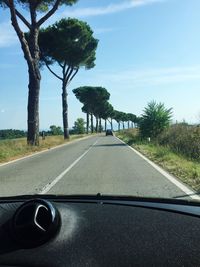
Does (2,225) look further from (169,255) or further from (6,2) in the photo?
(6,2)

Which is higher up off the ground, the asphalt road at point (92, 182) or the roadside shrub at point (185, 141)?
the roadside shrub at point (185, 141)

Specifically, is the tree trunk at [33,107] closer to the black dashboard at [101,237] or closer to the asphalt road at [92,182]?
the asphalt road at [92,182]

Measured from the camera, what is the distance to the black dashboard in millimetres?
2367

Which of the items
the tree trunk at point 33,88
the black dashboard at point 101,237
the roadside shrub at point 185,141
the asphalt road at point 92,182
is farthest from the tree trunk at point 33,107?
the black dashboard at point 101,237

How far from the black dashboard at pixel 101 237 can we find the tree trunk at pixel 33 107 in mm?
32044

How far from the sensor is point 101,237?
8.39 feet

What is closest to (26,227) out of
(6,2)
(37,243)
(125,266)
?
(37,243)

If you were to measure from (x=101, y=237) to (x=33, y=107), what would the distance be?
32.6m

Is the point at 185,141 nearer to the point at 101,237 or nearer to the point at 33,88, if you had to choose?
the point at 33,88

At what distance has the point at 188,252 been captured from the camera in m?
2.39

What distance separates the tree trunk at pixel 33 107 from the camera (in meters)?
34.7

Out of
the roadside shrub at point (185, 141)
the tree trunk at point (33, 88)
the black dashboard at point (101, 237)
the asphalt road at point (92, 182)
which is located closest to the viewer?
the black dashboard at point (101, 237)

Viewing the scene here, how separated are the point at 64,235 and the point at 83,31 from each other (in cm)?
4920

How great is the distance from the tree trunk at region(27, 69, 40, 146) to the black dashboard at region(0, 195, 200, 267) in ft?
105
